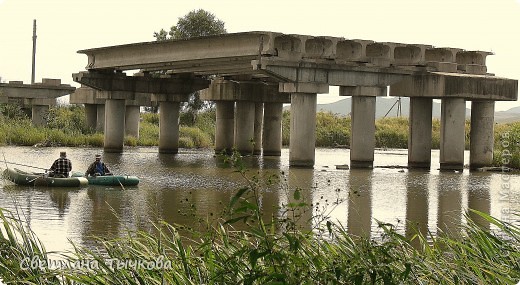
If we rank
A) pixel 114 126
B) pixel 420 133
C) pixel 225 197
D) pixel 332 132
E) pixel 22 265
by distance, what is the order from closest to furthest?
1. pixel 22 265
2. pixel 225 197
3. pixel 420 133
4. pixel 114 126
5. pixel 332 132

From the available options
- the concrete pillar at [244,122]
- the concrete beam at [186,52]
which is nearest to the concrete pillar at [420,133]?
the concrete beam at [186,52]

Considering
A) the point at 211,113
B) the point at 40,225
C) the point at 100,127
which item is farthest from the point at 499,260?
the point at 211,113

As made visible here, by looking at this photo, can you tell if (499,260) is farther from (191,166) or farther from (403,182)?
(191,166)

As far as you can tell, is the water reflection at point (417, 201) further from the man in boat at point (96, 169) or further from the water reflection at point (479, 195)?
the man in boat at point (96, 169)

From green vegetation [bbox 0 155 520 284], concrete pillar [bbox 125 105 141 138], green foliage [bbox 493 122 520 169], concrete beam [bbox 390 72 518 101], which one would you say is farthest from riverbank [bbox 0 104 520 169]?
green vegetation [bbox 0 155 520 284]

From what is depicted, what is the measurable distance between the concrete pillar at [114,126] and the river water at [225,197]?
7011 mm

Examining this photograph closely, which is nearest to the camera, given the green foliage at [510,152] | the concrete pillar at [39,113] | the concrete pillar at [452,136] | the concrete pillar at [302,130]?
the concrete pillar at [302,130]

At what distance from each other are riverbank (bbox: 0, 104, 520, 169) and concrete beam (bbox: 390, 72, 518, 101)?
2701 mm

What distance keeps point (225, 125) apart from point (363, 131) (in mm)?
18062

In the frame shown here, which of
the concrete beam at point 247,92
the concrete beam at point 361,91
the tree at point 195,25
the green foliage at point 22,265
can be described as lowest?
the green foliage at point 22,265

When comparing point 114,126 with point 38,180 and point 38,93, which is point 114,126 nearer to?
point 38,93

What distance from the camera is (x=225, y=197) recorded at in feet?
105

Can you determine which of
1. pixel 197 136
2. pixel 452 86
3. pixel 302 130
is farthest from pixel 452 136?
pixel 197 136

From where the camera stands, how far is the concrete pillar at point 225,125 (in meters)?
64.3
